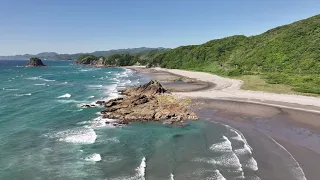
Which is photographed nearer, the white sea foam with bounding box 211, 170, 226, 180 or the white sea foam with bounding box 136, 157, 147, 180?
the white sea foam with bounding box 211, 170, 226, 180

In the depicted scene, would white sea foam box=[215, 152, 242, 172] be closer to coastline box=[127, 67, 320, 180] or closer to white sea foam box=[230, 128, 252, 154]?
coastline box=[127, 67, 320, 180]

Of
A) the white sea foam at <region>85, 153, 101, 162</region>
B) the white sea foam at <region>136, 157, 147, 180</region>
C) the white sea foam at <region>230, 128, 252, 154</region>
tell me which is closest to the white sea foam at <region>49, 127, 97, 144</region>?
the white sea foam at <region>85, 153, 101, 162</region>

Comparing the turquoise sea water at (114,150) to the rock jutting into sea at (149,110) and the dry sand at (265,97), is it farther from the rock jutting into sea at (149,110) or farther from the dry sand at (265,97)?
the dry sand at (265,97)

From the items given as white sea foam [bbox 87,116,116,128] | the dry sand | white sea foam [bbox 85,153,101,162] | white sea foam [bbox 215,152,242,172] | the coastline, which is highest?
the dry sand

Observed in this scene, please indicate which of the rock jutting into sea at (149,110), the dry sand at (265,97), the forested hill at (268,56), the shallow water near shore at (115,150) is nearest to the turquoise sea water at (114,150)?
the shallow water near shore at (115,150)

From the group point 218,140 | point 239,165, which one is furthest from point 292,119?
point 239,165

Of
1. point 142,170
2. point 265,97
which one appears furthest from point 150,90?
point 142,170

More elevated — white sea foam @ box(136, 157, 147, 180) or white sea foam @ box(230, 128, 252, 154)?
white sea foam @ box(230, 128, 252, 154)

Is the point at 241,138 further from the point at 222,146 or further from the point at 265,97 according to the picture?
the point at 265,97
